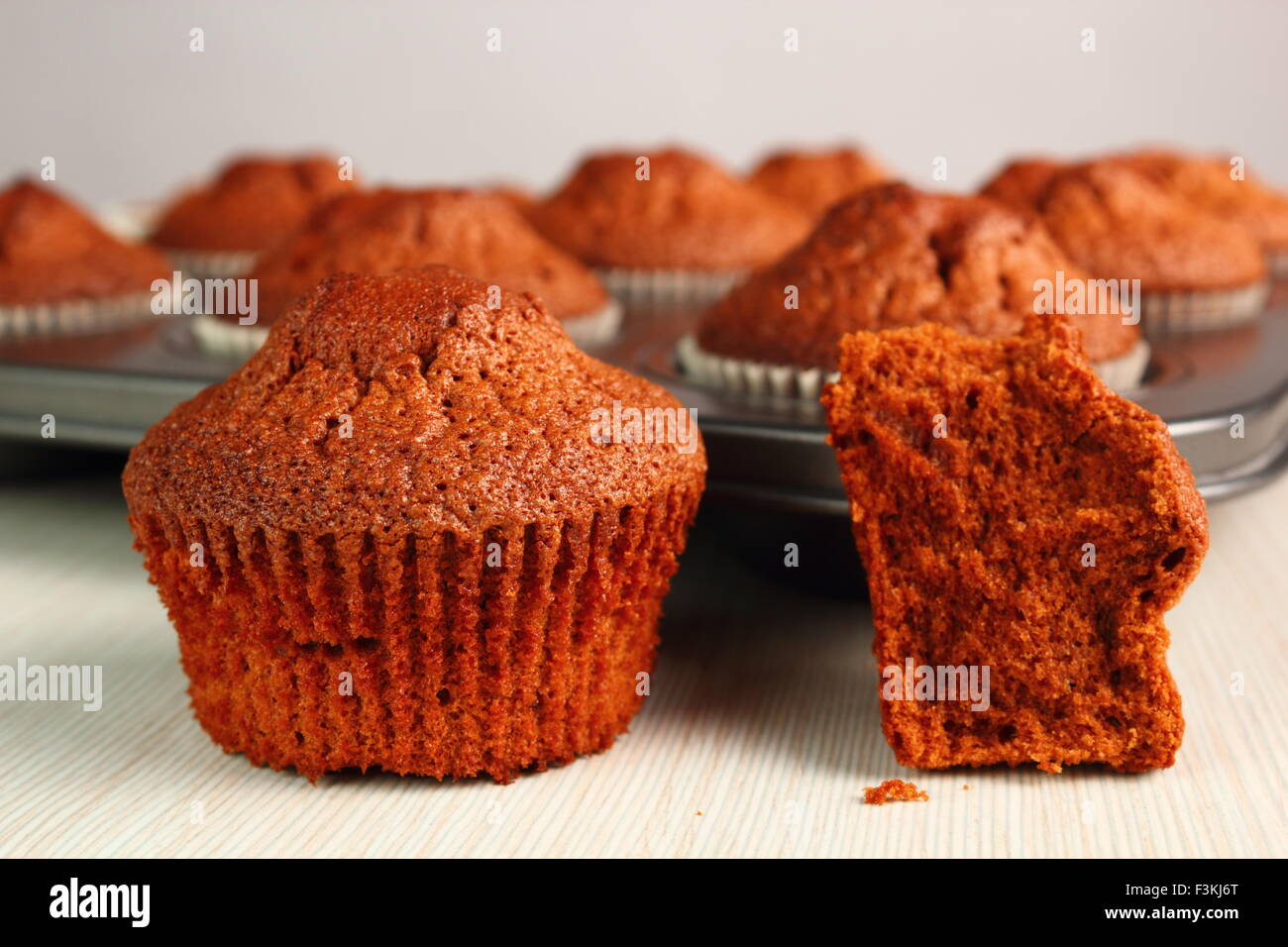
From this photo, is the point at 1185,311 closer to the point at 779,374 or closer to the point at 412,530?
the point at 779,374

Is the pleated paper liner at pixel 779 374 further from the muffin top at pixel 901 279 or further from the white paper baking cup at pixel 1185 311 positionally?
the white paper baking cup at pixel 1185 311

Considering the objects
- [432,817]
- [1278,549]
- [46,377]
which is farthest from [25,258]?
[1278,549]

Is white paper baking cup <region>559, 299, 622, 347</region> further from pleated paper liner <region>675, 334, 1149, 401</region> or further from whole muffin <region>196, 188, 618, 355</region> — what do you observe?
pleated paper liner <region>675, 334, 1149, 401</region>

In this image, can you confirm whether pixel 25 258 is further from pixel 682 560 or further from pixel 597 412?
pixel 597 412

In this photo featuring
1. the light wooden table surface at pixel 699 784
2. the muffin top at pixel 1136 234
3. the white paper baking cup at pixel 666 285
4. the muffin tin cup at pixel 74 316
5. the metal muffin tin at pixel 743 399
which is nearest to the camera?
the light wooden table surface at pixel 699 784

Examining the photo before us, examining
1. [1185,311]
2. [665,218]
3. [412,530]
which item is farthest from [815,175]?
[412,530]

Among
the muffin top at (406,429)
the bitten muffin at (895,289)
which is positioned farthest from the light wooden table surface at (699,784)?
the bitten muffin at (895,289)
